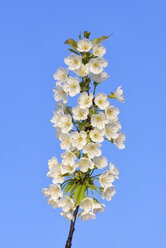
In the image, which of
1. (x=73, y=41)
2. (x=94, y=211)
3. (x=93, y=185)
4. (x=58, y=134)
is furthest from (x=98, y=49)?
(x=94, y=211)

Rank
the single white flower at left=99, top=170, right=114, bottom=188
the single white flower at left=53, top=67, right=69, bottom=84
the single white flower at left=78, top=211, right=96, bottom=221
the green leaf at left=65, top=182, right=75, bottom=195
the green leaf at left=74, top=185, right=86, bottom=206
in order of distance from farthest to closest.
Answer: the single white flower at left=53, top=67, right=69, bottom=84 → the green leaf at left=65, top=182, right=75, bottom=195 → the single white flower at left=99, top=170, right=114, bottom=188 → the green leaf at left=74, top=185, right=86, bottom=206 → the single white flower at left=78, top=211, right=96, bottom=221

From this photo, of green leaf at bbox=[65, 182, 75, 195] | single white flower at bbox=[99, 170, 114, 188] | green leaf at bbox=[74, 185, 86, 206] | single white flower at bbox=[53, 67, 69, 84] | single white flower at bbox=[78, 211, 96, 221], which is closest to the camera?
single white flower at bbox=[78, 211, 96, 221]

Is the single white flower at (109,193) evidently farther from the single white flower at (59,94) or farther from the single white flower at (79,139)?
the single white flower at (59,94)

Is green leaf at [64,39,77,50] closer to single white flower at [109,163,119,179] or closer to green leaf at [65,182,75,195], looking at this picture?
single white flower at [109,163,119,179]

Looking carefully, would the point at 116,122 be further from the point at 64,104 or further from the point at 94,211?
the point at 94,211

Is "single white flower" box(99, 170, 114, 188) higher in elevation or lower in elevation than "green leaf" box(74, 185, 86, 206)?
higher

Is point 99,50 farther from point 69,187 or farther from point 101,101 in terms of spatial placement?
point 69,187

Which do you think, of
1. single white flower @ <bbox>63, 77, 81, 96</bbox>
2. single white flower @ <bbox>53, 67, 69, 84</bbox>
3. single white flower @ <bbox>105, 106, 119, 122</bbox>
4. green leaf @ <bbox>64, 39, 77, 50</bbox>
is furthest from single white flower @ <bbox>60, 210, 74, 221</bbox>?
green leaf @ <bbox>64, 39, 77, 50</bbox>

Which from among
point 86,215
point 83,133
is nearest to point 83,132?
point 83,133

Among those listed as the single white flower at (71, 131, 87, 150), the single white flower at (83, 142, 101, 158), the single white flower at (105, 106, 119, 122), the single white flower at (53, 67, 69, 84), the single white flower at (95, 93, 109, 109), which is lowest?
the single white flower at (83, 142, 101, 158)
